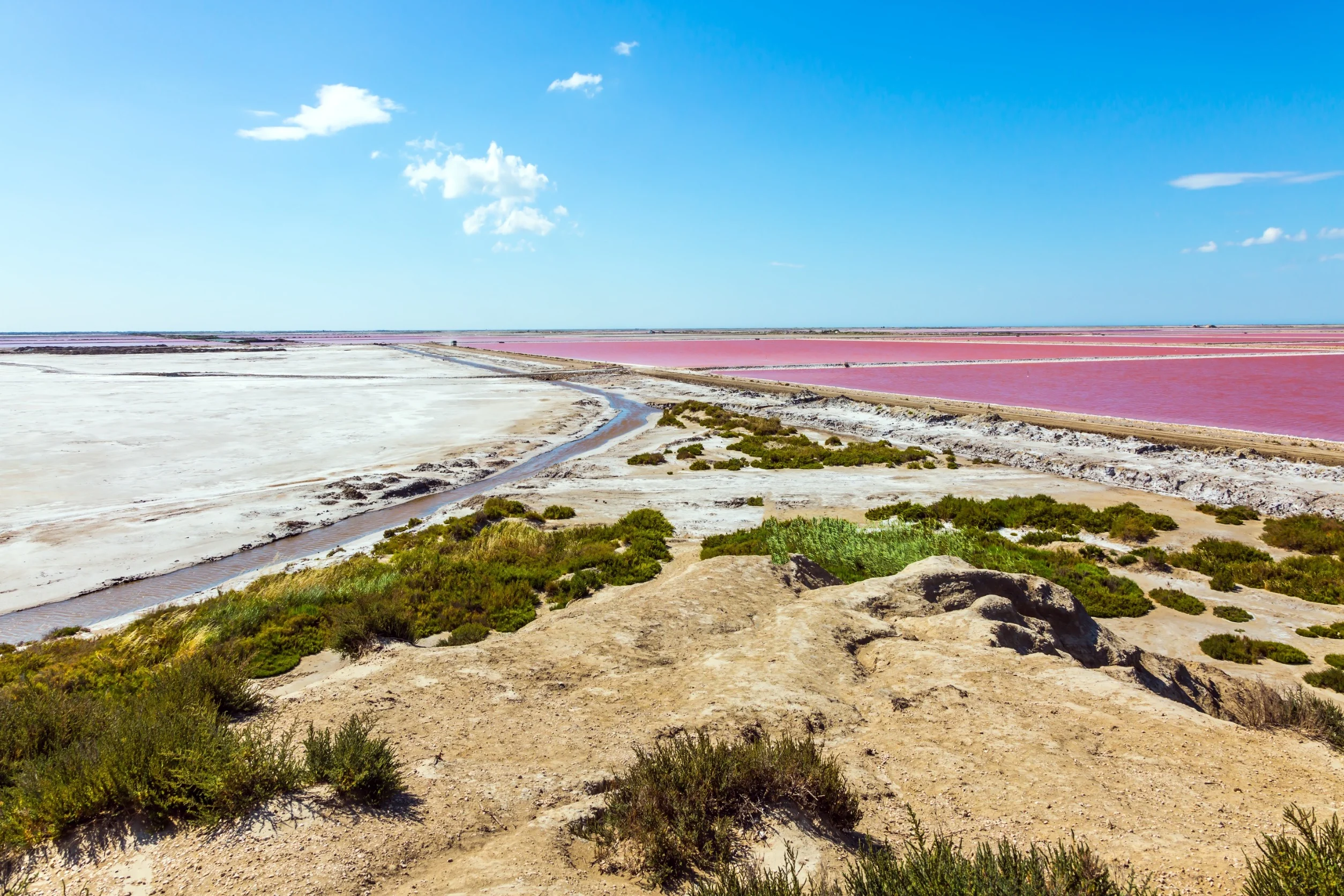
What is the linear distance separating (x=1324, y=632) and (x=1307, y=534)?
22.3ft

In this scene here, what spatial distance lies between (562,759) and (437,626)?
5.98 metres

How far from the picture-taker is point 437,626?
11.4 m

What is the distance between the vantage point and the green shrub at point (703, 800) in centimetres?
466

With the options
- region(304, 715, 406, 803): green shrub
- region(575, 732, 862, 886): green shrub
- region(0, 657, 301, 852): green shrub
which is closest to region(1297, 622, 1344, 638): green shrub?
region(575, 732, 862, 886): green shrub

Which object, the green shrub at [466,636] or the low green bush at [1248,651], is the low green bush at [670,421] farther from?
the low green bush at [1248,651]

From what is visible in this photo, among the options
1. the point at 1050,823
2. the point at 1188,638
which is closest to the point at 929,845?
the point at 1050,823

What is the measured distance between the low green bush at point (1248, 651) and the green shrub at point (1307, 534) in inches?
288

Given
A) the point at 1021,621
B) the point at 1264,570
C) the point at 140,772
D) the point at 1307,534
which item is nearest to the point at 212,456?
the point at 140,772

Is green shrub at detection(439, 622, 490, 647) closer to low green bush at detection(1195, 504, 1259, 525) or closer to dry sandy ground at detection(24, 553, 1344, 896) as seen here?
dry sandy ground at detection(24, 553, 1344, 896)

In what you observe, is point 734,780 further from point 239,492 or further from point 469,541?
point 239,492

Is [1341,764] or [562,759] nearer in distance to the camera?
[1341,764]

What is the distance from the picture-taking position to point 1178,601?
13141mm

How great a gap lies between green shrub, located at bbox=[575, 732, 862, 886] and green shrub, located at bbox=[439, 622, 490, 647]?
18.9 ft

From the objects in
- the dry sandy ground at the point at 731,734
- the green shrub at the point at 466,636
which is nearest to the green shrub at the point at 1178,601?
the dry sandy ground at the point at 731,734
